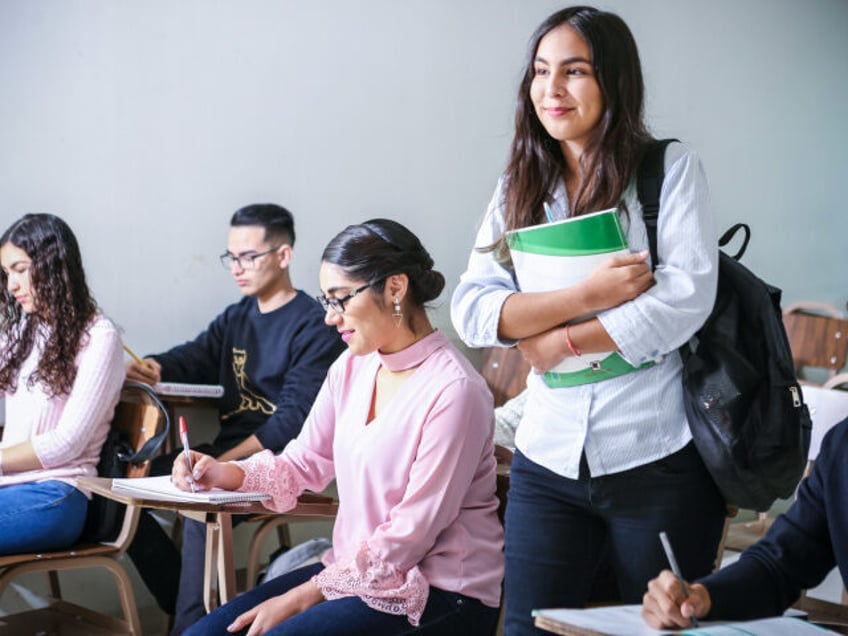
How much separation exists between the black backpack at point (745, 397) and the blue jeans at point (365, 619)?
0.55 metres

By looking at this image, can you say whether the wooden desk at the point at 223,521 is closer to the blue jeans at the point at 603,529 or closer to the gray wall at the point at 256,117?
the blue jeans at the point at 603,529

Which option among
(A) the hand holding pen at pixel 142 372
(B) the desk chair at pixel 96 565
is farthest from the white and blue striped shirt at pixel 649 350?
(A) the hand holding pen at pixel 142 372

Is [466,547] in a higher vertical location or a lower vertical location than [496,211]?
lower

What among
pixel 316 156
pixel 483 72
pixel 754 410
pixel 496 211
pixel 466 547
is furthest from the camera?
pixel 483 72

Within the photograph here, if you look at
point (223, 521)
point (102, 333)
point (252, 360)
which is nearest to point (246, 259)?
point (252, 360)

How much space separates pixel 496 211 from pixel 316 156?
2187 mm

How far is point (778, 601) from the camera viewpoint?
134 centimetres

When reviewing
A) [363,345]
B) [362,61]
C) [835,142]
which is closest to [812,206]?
[835,142]

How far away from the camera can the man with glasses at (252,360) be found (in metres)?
3.24

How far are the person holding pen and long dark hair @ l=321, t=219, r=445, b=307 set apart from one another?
0.88m

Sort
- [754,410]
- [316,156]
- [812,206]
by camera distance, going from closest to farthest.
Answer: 1. [754,410]
2. [316,156]
3. [812,206]

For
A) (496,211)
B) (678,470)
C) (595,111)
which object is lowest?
(678,470)

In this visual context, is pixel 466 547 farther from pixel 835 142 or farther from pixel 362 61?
pixel 835 142

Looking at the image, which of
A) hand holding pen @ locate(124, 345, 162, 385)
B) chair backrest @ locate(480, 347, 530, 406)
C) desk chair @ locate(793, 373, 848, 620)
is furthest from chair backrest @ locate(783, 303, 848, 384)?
hand holding pen @ locate(124, 345, 162, 385)
